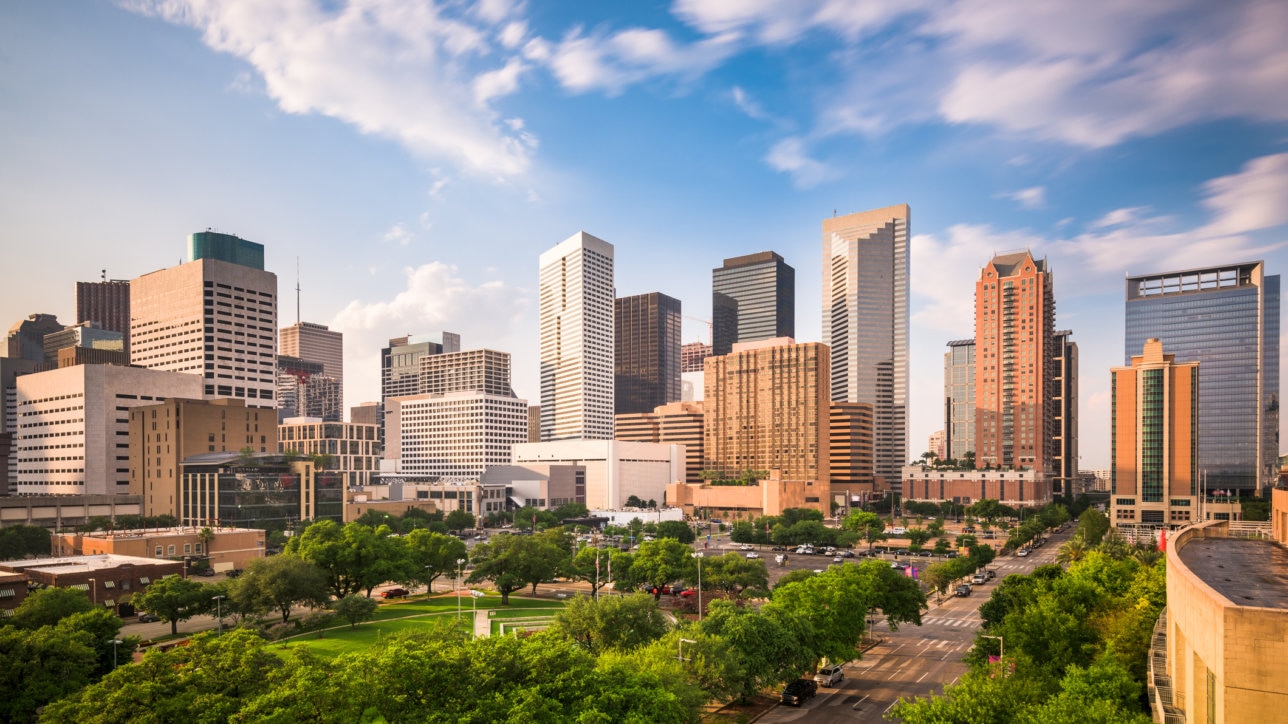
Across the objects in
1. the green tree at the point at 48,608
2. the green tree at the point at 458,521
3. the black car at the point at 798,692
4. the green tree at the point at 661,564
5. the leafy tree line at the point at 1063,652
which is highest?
the leafy tree line at the point at 1063,652

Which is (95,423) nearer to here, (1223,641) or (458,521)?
(458,521)

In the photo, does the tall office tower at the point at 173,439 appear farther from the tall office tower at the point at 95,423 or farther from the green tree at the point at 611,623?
the green tree at the point at 611,623

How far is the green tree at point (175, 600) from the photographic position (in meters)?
70.9

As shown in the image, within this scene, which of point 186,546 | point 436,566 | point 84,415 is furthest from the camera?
point 84,415

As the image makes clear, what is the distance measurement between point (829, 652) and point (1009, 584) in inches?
740

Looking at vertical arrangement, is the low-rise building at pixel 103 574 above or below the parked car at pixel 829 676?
above

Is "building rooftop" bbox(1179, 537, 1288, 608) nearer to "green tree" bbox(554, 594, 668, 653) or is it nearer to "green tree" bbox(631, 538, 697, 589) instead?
"green tree" bbox(554, 594, 668, 653)

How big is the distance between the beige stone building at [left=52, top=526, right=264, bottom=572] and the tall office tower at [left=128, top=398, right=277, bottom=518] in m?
48.8

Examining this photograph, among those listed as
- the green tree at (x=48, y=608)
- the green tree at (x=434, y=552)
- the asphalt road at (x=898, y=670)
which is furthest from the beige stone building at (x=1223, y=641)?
the green tree at (x=434, y=552)

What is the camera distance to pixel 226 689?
37969 mm

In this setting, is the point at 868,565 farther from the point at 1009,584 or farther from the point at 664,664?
the point at 664,664

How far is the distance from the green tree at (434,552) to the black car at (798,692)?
174 ft

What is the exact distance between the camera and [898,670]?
61.6m

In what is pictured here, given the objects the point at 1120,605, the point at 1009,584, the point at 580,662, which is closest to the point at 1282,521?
the point at 1120,605
